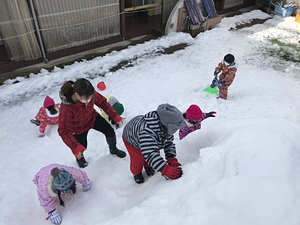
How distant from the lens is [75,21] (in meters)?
6.33

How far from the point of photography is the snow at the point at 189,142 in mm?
1853

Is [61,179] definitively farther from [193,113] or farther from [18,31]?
[18,31]

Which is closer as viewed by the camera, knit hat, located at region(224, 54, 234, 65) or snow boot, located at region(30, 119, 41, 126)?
snow boot, located at region(30, 119, 41, 126)

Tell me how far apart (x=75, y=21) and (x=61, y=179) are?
16.0 ft

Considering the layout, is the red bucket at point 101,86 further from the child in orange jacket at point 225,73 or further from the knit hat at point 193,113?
the knit hat at point 193,113

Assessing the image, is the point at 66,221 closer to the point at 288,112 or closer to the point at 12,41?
the point at 288,112

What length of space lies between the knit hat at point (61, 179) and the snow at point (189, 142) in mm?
328

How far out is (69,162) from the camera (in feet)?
12.3

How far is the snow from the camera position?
1.85 m

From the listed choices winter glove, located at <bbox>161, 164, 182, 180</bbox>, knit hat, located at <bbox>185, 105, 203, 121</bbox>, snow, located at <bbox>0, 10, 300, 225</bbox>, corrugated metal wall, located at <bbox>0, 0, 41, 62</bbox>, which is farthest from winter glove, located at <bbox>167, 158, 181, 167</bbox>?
corrugated metal wall, located at <bbox>0, 0, 41, 62</bbox>

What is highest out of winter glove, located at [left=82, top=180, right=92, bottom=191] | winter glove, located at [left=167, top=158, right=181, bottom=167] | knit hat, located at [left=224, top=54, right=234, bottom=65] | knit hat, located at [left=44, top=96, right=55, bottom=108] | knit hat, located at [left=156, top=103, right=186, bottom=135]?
knit hat, located at [left=156, top=103, right=186, bottom=135]

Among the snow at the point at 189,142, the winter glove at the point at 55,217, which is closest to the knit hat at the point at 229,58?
the snow at the point at 189,142

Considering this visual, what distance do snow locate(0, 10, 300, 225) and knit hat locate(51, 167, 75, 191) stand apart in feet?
1.07

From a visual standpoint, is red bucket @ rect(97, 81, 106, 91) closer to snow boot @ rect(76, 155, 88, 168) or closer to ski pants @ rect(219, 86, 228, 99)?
snow boot @ rect(76, 155, 88, 168)
